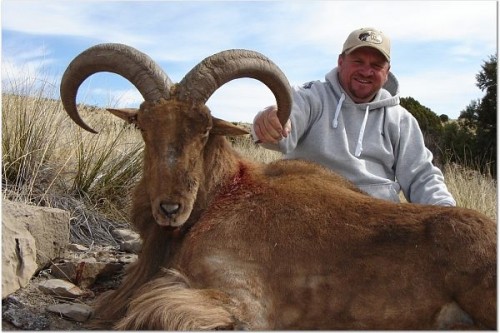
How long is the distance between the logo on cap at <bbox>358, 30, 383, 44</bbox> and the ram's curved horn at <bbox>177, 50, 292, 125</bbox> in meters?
1.71

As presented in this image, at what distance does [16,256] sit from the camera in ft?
17.9

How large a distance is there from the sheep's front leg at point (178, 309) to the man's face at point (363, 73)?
322cm

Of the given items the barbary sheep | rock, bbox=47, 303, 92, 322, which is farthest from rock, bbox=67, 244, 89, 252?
the barbary sheep

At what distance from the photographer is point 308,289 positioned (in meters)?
4.86

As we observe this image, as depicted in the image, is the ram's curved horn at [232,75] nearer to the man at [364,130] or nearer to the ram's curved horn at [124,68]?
the ram's curved horn at [124,68]

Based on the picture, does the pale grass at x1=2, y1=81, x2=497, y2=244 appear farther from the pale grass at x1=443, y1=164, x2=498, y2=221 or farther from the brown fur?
the pale grass at x1=443, y1=164, x2=498, y2=221

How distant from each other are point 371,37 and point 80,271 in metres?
3.69

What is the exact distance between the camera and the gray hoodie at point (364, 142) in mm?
6758

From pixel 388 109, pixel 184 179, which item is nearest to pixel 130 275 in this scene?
pixel 184 179

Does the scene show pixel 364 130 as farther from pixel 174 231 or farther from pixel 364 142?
pixel 174 231

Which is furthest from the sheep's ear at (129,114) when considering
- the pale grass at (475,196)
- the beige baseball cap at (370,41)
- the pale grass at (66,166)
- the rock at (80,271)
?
the pale grass at (475,196)

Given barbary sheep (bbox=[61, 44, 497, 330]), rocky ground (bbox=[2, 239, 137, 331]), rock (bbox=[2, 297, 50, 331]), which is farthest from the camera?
rocky ground (bbox=[2, 239, 137, 331])

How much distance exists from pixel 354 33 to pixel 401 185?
5.50 feet

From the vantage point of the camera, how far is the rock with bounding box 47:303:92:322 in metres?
5.25
